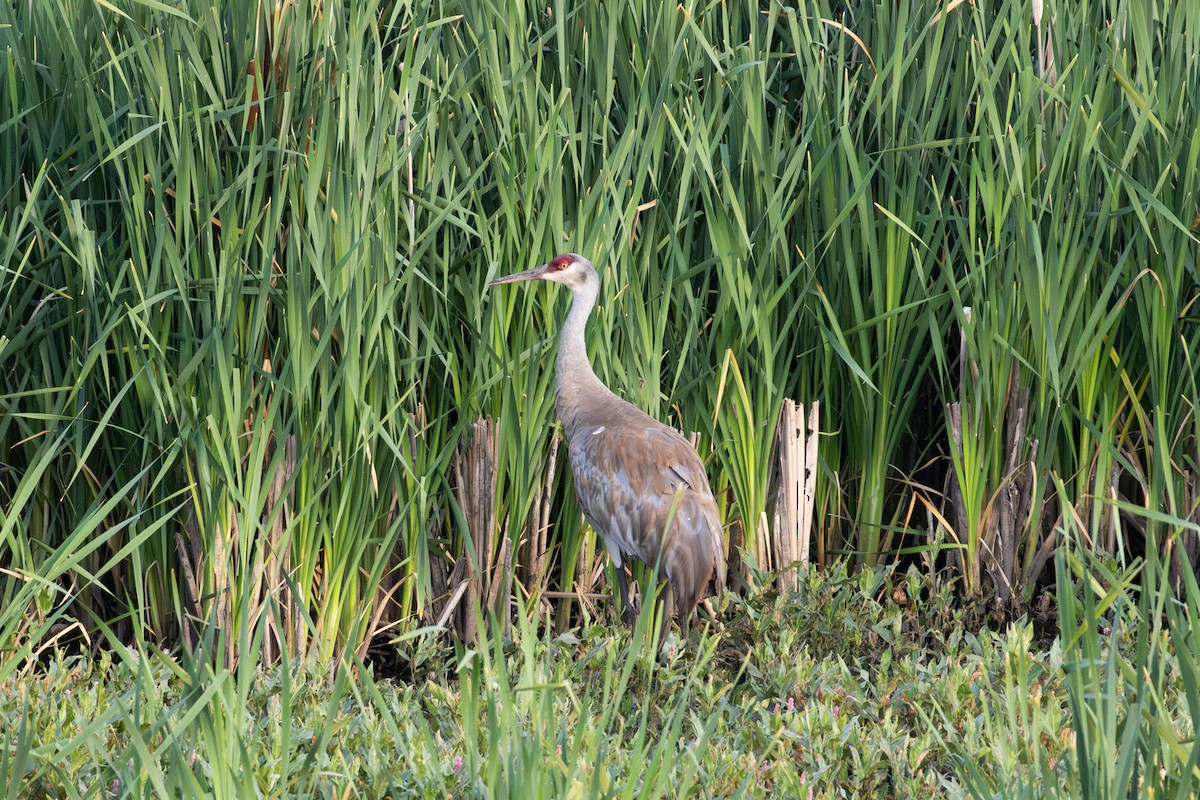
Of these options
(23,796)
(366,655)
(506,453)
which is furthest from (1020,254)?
(23,796)

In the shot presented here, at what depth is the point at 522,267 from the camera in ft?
13.0

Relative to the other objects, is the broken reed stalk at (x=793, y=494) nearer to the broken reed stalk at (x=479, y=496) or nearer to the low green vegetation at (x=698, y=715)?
the low green vegetation at (x=698, y=715)

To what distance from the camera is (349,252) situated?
3436 mm

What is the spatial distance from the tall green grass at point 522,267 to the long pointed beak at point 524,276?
0.30ft

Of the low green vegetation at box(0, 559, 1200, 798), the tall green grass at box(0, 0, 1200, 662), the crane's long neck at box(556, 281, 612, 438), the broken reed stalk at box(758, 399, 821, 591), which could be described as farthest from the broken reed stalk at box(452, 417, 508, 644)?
the broken reed stalk at box(758, 399, 821, 591)

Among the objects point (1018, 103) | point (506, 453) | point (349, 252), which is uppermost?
point (1018, 103)

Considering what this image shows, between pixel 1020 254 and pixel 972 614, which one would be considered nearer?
pixel 1020 254

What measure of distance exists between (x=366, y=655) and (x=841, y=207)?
6.68 ft

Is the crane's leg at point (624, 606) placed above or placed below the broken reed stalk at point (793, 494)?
below

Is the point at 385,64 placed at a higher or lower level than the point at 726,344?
higher

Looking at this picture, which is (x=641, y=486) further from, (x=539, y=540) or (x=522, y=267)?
(x=522, y=267)

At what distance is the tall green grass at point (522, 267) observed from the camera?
11.7 ft

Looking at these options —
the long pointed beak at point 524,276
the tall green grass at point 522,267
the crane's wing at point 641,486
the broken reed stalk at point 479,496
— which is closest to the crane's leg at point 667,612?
the crane's wing at point 641,486

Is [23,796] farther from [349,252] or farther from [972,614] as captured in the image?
[972,614]
